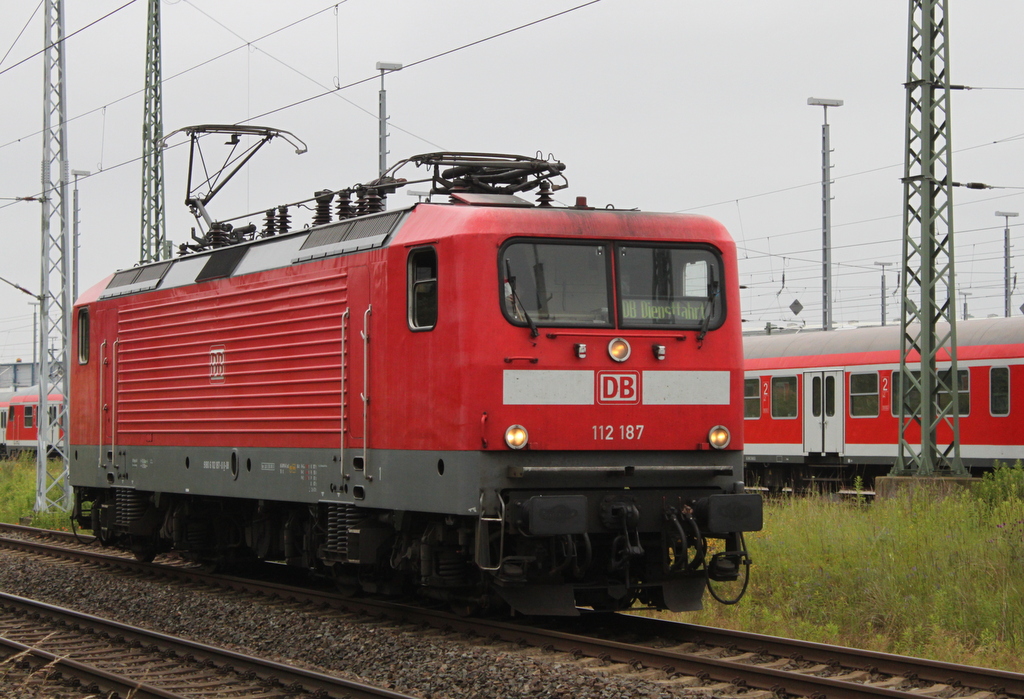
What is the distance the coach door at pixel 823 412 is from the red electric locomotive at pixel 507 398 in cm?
1339

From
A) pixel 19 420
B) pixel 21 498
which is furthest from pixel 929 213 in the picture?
pixel 19 420

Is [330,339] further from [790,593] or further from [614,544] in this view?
[790,593]

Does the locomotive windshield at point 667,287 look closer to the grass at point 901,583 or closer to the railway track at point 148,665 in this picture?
the grass at point 901,583

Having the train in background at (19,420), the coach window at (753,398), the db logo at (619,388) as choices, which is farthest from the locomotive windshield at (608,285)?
the train in background at (19,420)

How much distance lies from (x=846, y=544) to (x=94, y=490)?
9.41 metres

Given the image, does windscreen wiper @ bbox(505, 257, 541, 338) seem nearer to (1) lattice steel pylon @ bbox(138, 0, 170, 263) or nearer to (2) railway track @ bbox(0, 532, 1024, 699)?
(2) railway track @ bbox(0, 532, 1024, 699)

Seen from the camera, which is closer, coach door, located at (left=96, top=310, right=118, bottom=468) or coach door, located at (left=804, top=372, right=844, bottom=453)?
coach door, located at (left=96, top=310, right=118, bottom=468)

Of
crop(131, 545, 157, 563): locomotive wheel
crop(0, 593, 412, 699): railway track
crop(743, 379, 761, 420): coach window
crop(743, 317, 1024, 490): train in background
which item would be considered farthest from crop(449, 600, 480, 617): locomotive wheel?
crop(743, 379, 761, 420): coach window

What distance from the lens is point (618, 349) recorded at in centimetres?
988

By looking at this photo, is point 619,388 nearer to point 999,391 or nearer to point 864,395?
point 999,391

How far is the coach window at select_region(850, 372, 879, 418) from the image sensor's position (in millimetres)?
22797

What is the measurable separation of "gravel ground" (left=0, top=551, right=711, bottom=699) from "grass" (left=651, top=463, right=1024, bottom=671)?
2.56 m

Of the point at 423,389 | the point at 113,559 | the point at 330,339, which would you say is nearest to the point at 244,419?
the point at 330,339

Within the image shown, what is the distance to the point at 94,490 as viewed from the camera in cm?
1622
